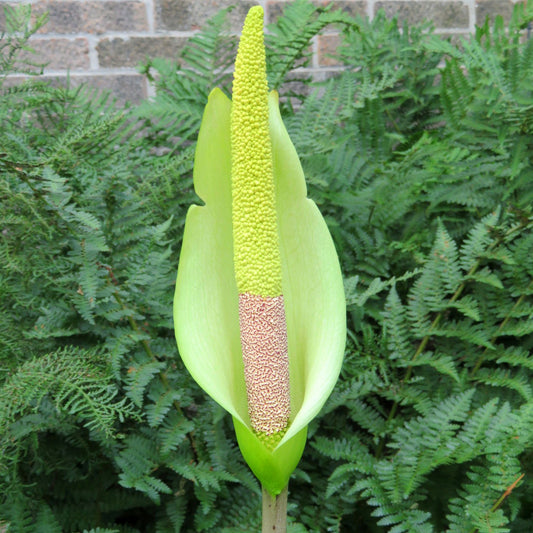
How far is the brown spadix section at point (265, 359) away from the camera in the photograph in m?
0.42

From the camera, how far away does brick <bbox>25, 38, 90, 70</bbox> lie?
1.39 metres

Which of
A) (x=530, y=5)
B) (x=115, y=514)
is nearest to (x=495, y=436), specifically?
(x=115, y=514)

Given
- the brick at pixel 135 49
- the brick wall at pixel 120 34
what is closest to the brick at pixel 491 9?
the brick wall at pixel 120 34

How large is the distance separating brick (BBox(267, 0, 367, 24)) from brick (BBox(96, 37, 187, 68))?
21 centimetres

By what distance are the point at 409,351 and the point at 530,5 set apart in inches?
26.8

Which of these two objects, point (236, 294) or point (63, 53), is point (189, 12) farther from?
point (236, 294)

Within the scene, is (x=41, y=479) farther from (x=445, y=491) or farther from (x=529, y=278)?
(x=529, y=278)

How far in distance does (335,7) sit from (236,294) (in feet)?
3.84

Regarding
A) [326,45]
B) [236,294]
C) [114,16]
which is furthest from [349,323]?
[114,16]

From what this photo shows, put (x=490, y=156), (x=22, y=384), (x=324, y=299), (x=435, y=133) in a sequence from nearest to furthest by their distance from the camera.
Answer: (x=324, y=299), (x=22, y=384), (x=490, y=156), (x=435, y=133)

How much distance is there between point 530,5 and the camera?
3.45 ft

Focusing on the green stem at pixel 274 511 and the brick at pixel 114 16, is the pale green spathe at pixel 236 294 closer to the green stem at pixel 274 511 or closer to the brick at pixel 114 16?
the green stem at pixel 274 511

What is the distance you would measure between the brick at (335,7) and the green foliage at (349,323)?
441 mm

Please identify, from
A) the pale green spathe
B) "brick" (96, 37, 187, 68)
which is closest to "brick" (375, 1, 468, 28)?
"brick" (96, 37, 187, 68)
